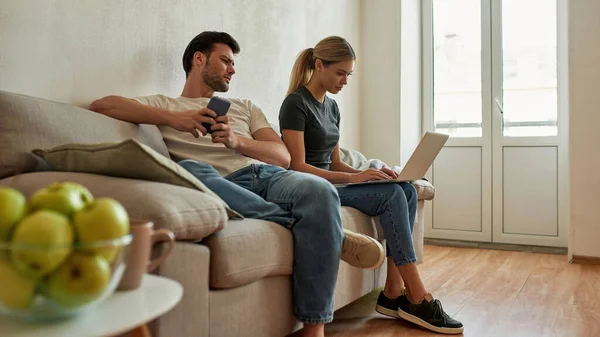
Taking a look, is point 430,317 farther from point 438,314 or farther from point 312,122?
point 312,122

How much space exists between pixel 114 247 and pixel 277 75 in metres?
2.69

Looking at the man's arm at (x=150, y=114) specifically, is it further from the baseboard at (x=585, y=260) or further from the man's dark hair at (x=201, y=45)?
the baseboard at (x=585, y=260)

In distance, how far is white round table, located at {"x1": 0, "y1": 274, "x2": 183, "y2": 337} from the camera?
2.27ft

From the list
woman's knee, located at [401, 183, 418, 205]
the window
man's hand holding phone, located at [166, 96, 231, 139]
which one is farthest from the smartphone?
the window

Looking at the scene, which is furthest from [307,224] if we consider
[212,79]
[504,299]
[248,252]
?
[504,299]

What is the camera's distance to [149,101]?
84.7 inches

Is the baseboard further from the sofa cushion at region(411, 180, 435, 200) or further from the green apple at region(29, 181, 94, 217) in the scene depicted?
the green apple at region(29, 181, 94, 217)

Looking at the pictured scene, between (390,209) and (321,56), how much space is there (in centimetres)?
72

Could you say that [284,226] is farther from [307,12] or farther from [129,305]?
[307,12]

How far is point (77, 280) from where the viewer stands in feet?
2.26

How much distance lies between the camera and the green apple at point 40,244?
67cm

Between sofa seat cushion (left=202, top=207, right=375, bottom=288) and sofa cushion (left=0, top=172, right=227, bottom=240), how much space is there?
8 cm

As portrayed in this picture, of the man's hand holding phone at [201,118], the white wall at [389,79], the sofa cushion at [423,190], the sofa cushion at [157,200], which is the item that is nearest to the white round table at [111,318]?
the sofa cushion at [157,200]

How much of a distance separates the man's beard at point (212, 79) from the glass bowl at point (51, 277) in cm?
171
